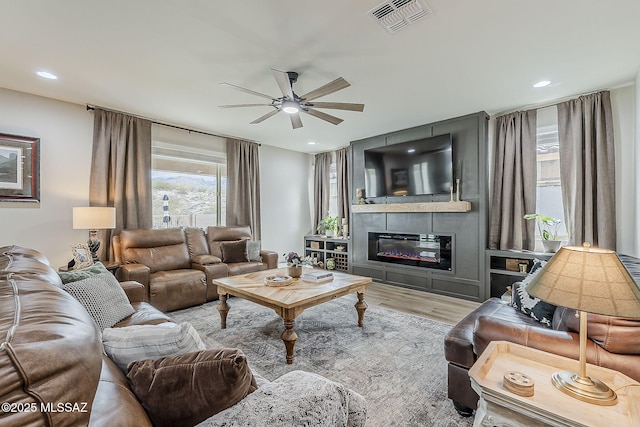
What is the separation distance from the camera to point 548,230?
3748 mm

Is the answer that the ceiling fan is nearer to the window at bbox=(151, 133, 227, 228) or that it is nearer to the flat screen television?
the flat screen television

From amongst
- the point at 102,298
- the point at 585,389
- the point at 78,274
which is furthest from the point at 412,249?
the point at 78,274

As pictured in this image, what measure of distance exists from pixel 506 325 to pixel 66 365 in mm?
1848

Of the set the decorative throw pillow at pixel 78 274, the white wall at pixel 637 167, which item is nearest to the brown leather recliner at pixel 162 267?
the decorative throw pillow at pixel 78 274

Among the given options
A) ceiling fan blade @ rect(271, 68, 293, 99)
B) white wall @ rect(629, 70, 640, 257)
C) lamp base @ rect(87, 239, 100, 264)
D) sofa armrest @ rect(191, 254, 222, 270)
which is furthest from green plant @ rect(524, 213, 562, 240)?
lamp base @ rect(87, 239, 100, 264)

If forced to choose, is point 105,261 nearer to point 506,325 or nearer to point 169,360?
point 169,360

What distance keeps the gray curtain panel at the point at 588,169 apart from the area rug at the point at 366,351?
7.08 feet

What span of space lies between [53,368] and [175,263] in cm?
383

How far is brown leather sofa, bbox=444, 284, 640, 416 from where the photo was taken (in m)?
1.24

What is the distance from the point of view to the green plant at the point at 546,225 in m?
3.59

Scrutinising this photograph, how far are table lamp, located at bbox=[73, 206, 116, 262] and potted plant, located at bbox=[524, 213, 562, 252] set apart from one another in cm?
515

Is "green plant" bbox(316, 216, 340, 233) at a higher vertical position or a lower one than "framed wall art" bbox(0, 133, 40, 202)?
lower

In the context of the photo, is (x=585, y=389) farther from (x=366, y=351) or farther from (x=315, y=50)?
(x=315, y=50)

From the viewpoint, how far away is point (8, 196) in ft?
10.8
